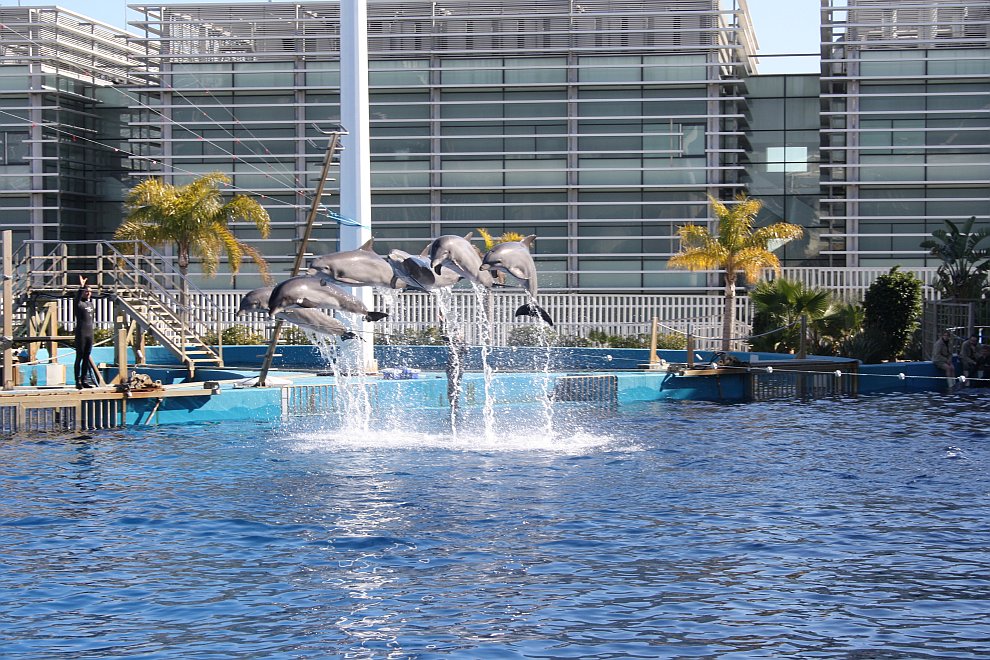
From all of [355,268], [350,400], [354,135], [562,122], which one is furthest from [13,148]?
[355,268]

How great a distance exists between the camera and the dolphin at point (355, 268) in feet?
54.5

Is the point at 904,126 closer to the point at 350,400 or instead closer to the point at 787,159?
the point at 787,159

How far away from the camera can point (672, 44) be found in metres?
40.2

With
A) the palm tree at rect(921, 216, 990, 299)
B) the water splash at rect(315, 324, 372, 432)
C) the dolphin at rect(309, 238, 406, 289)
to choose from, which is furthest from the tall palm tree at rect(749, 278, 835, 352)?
the dolphin at rect(309, 238, 406, 289)

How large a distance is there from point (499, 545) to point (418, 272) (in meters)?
4.96

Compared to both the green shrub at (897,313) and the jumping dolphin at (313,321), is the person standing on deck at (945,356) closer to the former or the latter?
the green shrub at (897,313)

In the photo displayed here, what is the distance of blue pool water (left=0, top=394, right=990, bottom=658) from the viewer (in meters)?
9.71

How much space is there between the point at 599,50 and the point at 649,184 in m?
4.46

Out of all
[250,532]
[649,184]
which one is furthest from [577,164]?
[250,532]

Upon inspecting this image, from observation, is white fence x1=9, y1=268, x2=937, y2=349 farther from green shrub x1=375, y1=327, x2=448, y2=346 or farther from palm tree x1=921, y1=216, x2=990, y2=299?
palm tree x1=921, y1=216, x2=990, y2=299

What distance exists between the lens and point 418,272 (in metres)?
16.5

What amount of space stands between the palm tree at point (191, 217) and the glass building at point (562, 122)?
4.29 m

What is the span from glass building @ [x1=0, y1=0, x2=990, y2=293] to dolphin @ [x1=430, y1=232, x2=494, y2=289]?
23844 millimetres

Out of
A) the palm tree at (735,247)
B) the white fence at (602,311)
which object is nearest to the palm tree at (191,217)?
the white fence at (602,311)
